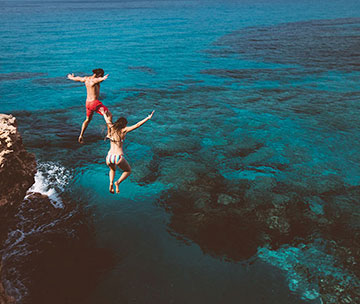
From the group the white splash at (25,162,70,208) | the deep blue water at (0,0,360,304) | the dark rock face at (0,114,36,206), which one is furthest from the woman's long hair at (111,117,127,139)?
the white splash at (25,162,70,208)

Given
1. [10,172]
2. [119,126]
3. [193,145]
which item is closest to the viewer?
[119,126]

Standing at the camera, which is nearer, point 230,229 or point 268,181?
point 230,229

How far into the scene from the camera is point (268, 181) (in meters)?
14.0

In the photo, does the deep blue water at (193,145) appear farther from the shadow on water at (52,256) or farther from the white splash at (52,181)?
the shadow on water at (52,256)

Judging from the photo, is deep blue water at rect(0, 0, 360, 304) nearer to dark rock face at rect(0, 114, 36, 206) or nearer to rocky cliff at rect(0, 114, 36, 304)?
rocky cliff at rect(0, 114, 36, 304)

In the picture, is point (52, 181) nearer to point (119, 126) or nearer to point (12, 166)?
point (12, 166)

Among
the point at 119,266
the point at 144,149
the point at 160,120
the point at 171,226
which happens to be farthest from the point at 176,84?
the point at 119,266

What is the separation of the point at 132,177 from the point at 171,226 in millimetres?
3985

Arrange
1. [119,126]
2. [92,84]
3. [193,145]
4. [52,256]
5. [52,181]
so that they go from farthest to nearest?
[193,145]
[52,181]
[52,256]
[92,84]
[119,126]

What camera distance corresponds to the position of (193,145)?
57.9 ft

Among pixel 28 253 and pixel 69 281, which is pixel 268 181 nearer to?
pixel 69 281

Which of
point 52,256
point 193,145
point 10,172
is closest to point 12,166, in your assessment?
point 10,172

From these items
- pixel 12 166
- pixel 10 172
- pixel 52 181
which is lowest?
pixel 52 181

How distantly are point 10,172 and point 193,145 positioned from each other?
10.0 meters
